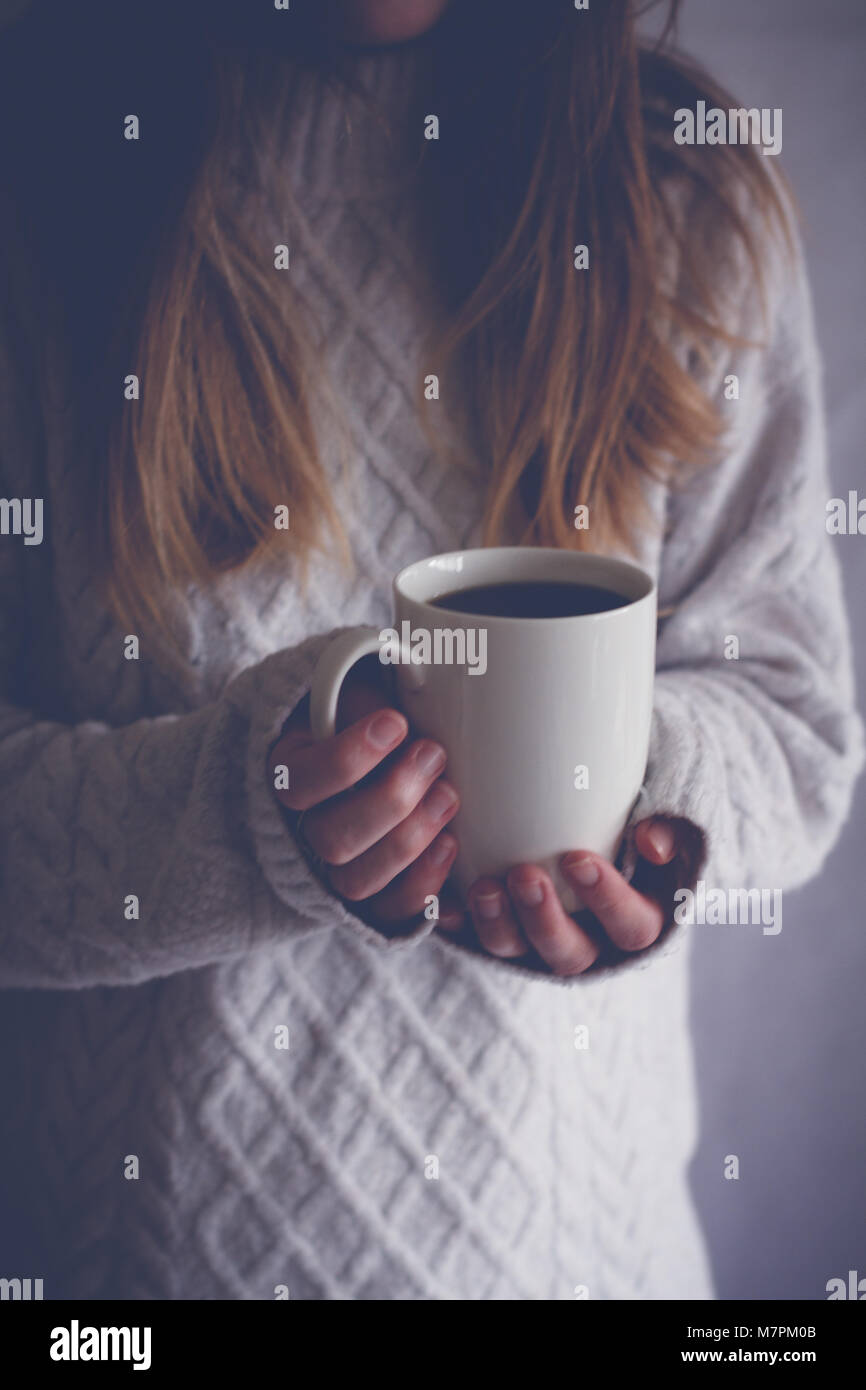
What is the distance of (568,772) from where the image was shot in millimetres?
427

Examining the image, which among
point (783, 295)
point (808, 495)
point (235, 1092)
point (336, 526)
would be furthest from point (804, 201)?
point (235, 1092)

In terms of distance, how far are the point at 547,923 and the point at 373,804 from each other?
0.10 m

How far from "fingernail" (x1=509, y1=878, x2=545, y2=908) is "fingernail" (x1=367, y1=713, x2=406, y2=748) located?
3.5 inches

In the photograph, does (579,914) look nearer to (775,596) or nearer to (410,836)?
(410,836)

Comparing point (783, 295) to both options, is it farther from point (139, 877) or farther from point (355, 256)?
point (139, 877)

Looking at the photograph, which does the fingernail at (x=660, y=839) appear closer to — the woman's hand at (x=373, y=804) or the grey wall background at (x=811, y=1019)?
the woman's hand at (x=373, y=804)

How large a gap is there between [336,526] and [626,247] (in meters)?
0.27

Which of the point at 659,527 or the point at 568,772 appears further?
the point at 659,527

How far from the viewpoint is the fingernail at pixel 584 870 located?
44 centimetres

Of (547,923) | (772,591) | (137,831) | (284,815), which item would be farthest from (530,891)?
(772,591)

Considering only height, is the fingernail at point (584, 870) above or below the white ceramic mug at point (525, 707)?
below

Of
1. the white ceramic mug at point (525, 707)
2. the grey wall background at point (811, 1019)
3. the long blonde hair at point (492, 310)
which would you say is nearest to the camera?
the white ceramic mug at point (525, 707)

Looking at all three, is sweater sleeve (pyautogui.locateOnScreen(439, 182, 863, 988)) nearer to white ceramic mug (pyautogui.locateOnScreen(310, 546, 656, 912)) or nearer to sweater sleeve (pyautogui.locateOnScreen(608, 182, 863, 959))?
sweater sleeve (pyautogui.locateOnScreen(608, 182, 863, 959))

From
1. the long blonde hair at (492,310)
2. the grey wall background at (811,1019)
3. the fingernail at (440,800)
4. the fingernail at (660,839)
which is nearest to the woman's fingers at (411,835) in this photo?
the fingernail at (440,800)
